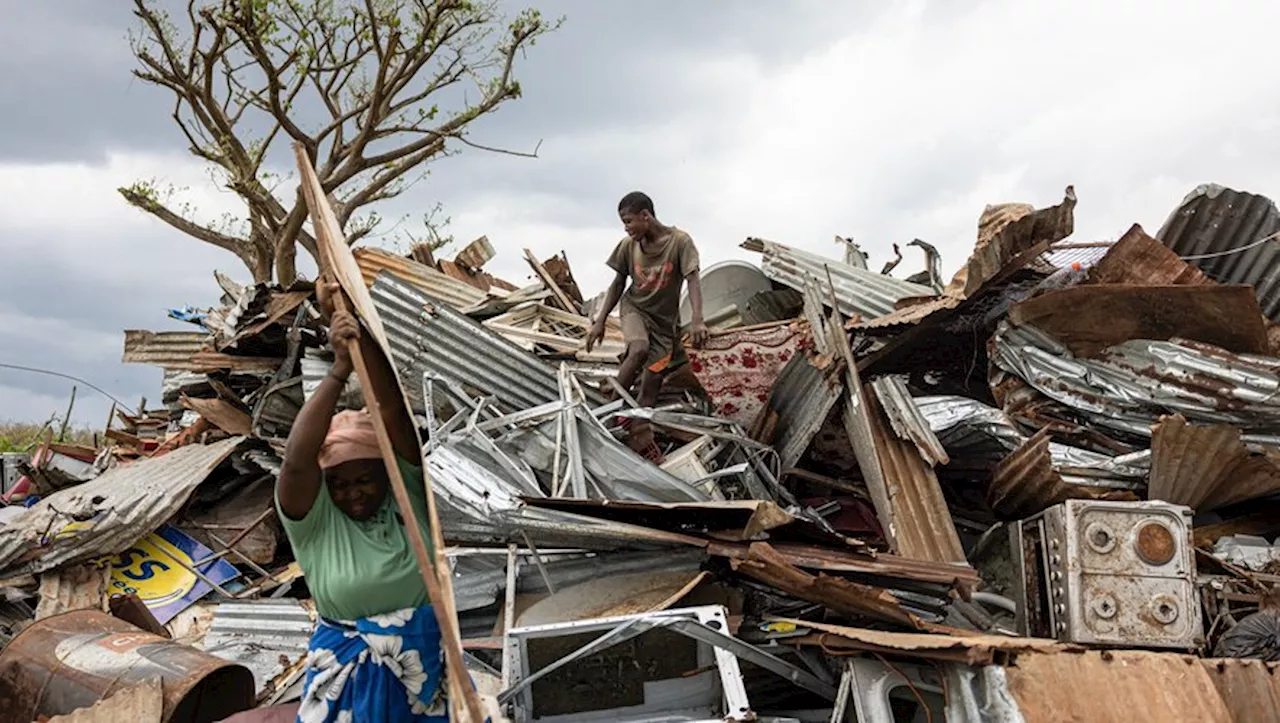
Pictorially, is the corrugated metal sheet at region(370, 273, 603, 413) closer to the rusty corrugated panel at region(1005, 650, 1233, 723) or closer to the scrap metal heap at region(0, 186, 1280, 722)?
the scrap metal heap at region(0, 186, 1280, 722)

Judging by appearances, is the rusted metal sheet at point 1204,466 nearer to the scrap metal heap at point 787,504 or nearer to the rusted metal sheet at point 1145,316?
the scrap metal heap at point 787,504

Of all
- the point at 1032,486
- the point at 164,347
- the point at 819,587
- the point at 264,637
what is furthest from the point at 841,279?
the point at 164,347

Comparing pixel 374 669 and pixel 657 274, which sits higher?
pixel 657 274

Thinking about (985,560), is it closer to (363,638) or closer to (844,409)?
(844,409)

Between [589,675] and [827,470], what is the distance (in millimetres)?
2895

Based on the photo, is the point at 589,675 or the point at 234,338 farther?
the point at 234,338

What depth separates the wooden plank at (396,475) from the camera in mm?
1656

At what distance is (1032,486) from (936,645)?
226 cm

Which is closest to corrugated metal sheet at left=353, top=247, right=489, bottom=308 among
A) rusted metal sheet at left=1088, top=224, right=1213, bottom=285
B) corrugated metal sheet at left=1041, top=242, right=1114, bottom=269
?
corrugated metal sheet at left=1041, top=242, right=1114, bottom=269

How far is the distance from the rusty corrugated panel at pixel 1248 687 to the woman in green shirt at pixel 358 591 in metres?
3.08

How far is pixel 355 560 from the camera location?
2.53 m

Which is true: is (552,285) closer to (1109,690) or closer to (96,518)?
(96,518)

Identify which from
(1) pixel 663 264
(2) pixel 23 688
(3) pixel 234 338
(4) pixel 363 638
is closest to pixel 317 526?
(4) pixel 363 638

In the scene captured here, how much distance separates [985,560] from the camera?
19.2ft
